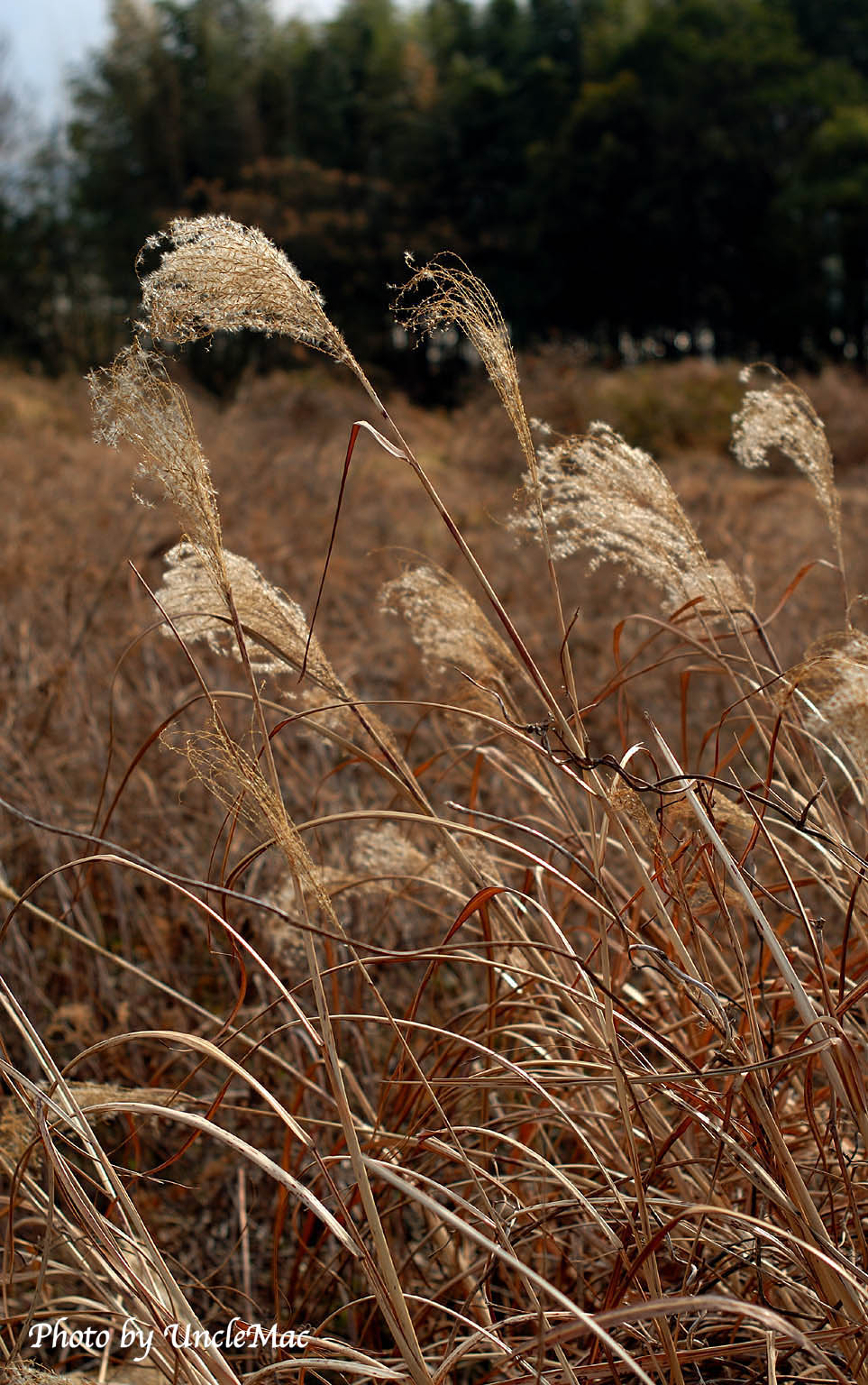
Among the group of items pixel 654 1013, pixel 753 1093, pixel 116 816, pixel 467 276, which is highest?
pixel 467 276

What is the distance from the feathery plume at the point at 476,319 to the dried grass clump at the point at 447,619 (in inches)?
8.6

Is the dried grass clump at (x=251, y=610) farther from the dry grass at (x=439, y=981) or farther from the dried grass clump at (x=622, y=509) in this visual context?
the dried grass clump at (x=622, y=509)

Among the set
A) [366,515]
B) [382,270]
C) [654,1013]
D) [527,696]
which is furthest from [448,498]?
[382,270]

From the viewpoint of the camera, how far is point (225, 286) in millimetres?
625

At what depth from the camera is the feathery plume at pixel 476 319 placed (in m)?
0.67

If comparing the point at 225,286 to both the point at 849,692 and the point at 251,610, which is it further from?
the point at 849,692

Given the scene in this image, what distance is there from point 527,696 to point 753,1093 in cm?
254

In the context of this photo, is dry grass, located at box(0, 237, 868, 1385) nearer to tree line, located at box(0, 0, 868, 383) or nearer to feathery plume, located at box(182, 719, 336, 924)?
feathery plume, located at box(182, 719, 336, 924)

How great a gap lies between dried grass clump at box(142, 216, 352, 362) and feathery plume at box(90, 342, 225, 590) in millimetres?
35

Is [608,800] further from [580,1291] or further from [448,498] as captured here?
[448,498]

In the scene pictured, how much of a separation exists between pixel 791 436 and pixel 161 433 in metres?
0.65

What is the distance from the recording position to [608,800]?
679 millimetres

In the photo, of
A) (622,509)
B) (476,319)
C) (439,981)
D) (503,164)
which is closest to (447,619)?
(622,509)

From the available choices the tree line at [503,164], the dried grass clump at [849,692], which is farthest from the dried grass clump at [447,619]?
the tree line at [503,164]
